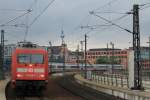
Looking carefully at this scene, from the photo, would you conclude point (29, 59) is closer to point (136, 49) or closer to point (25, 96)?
point (25, 96)

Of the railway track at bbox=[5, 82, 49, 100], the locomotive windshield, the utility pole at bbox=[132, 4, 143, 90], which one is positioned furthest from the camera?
the utility pole at bbox=[132, 4, 143, 90]

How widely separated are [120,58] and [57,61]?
2356 centimetres

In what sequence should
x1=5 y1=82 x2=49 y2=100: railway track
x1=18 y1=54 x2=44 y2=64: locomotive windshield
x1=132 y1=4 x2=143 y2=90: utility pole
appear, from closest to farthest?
x1=5 y1=82 x2=49 y2=100: railway track
x1=18 y1=54 x2=44 y2=64: locomotive windshield
x1=132 y1=4 x2=143 y2=90: utility pole

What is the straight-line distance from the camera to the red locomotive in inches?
1289

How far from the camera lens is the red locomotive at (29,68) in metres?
32.8

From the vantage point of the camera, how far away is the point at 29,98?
32812 millimetres

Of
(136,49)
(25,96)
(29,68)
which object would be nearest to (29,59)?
(29,68)

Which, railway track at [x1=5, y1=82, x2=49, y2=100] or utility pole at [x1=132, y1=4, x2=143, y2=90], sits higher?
utility pole at [x1=132, y1=4, x2=143, y2=90]

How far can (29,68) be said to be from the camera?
3312 centimetres

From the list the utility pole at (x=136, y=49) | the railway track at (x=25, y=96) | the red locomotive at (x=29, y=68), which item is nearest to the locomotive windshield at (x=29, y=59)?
the red locomotive at (x=29, y=68)

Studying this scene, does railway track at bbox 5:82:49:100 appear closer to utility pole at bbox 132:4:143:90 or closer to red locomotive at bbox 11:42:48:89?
red locomotive at bbox 11:42:48:89

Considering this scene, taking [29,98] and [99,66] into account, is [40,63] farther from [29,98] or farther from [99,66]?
[99,66]

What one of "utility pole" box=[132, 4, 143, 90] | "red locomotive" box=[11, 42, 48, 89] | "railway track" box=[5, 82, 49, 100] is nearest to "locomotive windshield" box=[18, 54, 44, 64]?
"red locomotive" box=[11, 42, 48, 89]

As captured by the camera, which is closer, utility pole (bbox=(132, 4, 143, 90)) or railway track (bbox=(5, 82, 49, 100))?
railway track (bbox=(5, 82, 49, 100))
